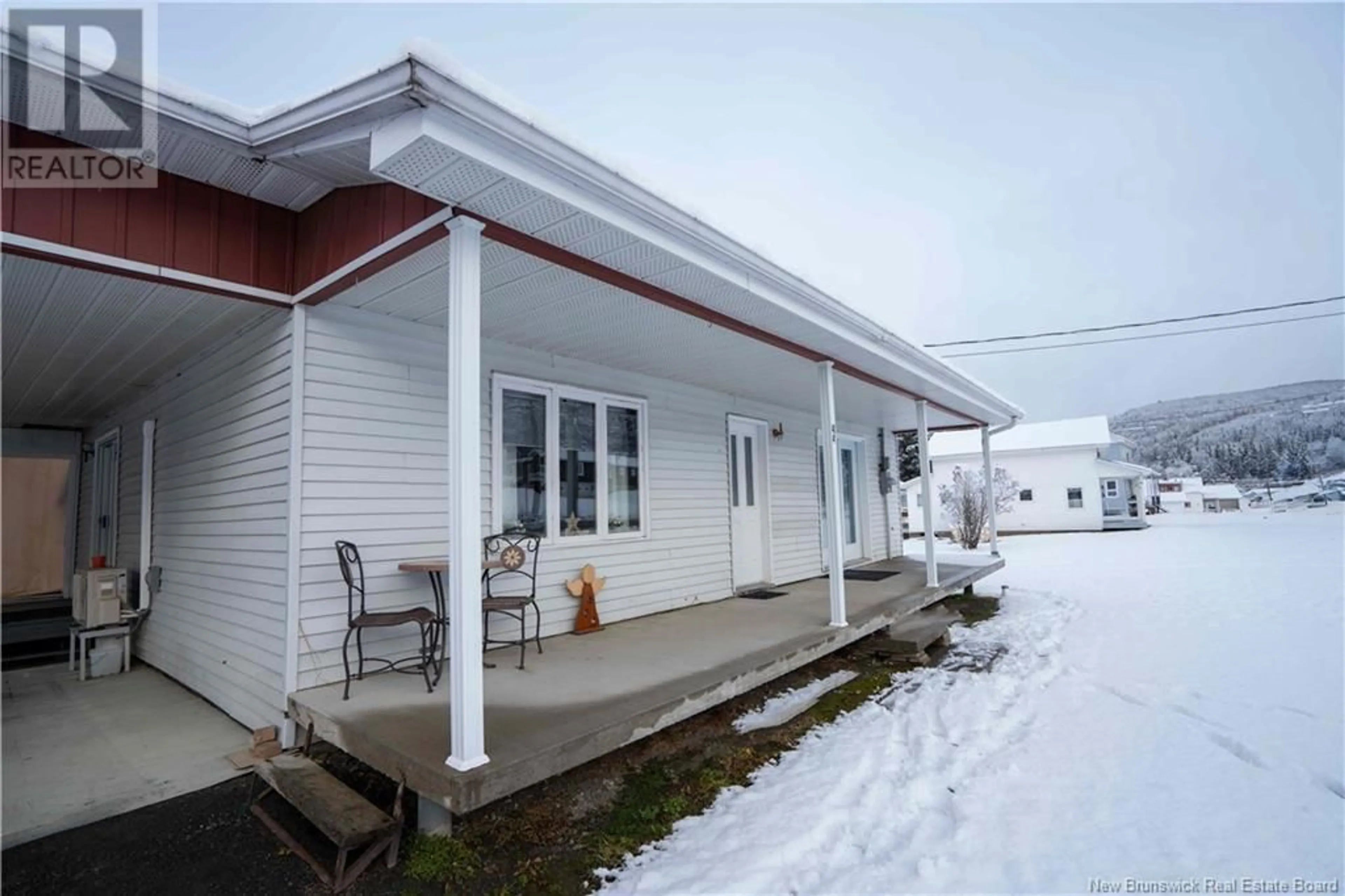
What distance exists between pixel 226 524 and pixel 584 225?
3.47 metres

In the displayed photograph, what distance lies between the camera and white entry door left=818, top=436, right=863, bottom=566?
9578mm

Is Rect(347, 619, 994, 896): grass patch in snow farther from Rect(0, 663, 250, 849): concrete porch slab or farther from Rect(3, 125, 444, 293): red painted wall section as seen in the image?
Rect(3, 125, 444, 293): red painted wall section

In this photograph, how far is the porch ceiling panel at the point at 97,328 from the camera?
3.29m

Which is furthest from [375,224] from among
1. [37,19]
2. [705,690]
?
[705,690]

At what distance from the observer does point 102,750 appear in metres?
3.67

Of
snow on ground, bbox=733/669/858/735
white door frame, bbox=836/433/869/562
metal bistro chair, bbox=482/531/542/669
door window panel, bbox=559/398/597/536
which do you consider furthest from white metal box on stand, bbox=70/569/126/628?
white door frame, bbox=836/433/869/562

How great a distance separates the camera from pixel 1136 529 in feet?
67.2

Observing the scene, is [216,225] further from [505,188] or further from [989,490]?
[989,490]

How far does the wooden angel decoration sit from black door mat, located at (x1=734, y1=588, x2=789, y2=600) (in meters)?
2.08

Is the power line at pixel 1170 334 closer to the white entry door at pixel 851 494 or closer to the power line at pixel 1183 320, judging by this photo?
the power line at pixel 1183 320

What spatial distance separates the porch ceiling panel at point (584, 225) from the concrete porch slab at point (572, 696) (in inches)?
84.8

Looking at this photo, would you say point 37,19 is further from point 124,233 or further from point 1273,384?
point 1273,384

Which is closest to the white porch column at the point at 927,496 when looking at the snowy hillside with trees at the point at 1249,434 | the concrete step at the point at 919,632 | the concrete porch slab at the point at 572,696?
the concrete step at the point at 919,632

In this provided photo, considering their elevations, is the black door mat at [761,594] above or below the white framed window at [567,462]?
below
